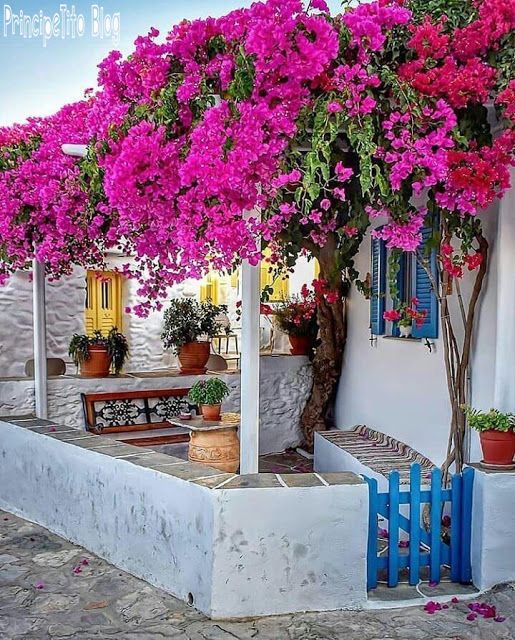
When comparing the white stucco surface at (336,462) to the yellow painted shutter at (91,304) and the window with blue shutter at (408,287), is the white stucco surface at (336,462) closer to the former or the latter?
the window with blue shutter at (408,287)

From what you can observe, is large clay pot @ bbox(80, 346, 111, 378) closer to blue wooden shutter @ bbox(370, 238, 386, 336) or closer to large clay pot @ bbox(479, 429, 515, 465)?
blue wooden shutter @ bbox(370, 238, 386, 336)

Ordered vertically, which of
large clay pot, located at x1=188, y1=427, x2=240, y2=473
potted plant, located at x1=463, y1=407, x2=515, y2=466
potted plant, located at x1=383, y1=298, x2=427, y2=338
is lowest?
large clay pot, located at x1=188, y1=427, x2=240, y2=473

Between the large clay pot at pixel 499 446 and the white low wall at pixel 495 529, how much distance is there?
14 cm

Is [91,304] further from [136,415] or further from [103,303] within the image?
[136,415]

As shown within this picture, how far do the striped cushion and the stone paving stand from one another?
61.7 inches

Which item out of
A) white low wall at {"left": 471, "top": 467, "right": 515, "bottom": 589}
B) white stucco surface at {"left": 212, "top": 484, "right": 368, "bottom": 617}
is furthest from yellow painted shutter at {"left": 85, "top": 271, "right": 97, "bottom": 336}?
white low wall at {"left": 471, "top": 467, "right": 515, "bottom": 589}

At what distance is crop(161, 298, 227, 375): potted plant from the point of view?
331 inches

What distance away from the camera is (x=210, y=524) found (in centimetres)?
390

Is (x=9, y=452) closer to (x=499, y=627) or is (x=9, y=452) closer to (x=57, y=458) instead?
(x=57, y=458)

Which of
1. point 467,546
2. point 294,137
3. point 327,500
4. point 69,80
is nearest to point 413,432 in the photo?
point 467,546

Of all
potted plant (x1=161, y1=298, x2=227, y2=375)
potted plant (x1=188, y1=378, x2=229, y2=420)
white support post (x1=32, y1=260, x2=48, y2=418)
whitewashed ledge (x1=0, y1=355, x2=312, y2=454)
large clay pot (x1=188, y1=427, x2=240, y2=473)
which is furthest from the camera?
potted plant (x1=161, y1=298, x2=227, y2=375)

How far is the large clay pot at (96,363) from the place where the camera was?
310 inches

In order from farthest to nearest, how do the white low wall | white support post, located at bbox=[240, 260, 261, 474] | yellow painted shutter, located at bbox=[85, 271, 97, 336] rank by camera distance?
yellow painted shutter, located at bbox=[85, 271, 97, 336]
white support post, located at bbox=[240, 260, 261, 474]
the white low wall

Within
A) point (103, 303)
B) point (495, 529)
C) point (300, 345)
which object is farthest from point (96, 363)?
point (495, 529)
